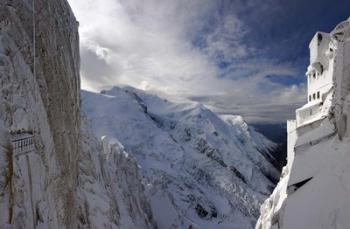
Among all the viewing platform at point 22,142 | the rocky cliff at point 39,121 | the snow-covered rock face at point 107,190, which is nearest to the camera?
the rocky cliff at point 39,121

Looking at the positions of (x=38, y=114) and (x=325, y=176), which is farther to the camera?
(x=38, y=114)

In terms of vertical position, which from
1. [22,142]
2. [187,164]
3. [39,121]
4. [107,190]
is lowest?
[107,190]

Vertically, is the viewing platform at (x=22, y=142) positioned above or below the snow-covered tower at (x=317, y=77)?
below

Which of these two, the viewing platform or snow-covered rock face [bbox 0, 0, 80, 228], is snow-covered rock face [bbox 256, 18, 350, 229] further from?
the viewing platform

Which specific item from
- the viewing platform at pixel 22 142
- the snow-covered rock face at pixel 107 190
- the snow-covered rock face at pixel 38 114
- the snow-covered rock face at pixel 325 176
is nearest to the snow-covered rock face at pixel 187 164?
the snow-covered rock face at pixel 107 190

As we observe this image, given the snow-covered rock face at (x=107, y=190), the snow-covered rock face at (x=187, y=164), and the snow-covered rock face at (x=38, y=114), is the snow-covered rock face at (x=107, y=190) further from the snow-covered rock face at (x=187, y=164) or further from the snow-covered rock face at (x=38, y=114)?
the snow-covered rock face at (x=187, y=164)

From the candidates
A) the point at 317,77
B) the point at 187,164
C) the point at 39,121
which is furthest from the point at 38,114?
the point at 187,164

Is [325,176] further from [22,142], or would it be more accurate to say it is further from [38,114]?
[38,114]
